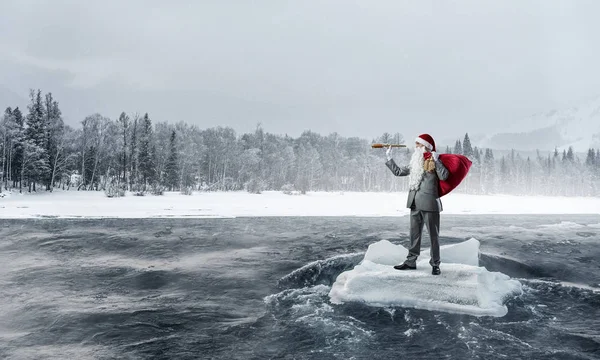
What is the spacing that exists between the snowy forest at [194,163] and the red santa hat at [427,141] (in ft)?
111

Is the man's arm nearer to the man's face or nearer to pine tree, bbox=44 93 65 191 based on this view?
the man's face

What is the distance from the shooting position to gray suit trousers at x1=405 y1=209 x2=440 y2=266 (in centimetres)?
687

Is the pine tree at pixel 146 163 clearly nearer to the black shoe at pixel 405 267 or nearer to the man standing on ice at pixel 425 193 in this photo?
the black shoe at pixel 405 267

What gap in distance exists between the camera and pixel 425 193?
22.5ft

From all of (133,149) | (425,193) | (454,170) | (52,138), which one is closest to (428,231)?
(425,193)

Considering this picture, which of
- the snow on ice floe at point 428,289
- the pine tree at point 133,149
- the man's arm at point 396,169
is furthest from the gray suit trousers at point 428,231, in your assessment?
the pine tree at point 133,149

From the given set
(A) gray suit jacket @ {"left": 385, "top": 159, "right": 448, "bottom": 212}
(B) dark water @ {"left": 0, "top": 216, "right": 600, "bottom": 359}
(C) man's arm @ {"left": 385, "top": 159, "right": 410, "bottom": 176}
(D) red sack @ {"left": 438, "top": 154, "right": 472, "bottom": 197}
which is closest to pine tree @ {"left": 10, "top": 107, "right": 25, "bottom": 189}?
(B) dark water @ {"left": 0, "top": 216, "right": 600, "bottom": 359}

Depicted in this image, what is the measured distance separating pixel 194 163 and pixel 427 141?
6488 centimetres

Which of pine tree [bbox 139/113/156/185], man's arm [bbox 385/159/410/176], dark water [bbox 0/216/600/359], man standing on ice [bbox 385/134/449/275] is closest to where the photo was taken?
dark water [bbox 0/216/600/359]

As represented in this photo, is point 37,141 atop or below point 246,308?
atop

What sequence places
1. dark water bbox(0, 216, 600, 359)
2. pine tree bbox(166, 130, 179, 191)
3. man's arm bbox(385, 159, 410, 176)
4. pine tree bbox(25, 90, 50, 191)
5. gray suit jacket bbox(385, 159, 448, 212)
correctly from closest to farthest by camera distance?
dark water bbox(0, 216, 600, 359) < gray suit jacket bbox(385, 159, 448, 212) < man's arm bbox(385, 159, 410, 176) < pine tree bbox(25, 90, 50, 191) < pine tree bbox(166, 130, 179, 191)

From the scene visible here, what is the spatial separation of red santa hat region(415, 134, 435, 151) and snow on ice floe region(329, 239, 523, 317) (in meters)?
2.08

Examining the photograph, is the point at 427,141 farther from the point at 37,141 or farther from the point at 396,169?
the point at 37,141

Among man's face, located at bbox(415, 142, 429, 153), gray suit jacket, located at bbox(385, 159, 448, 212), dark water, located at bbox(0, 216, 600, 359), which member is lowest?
dark water, located at bbox(0, 216, 600, 359)
